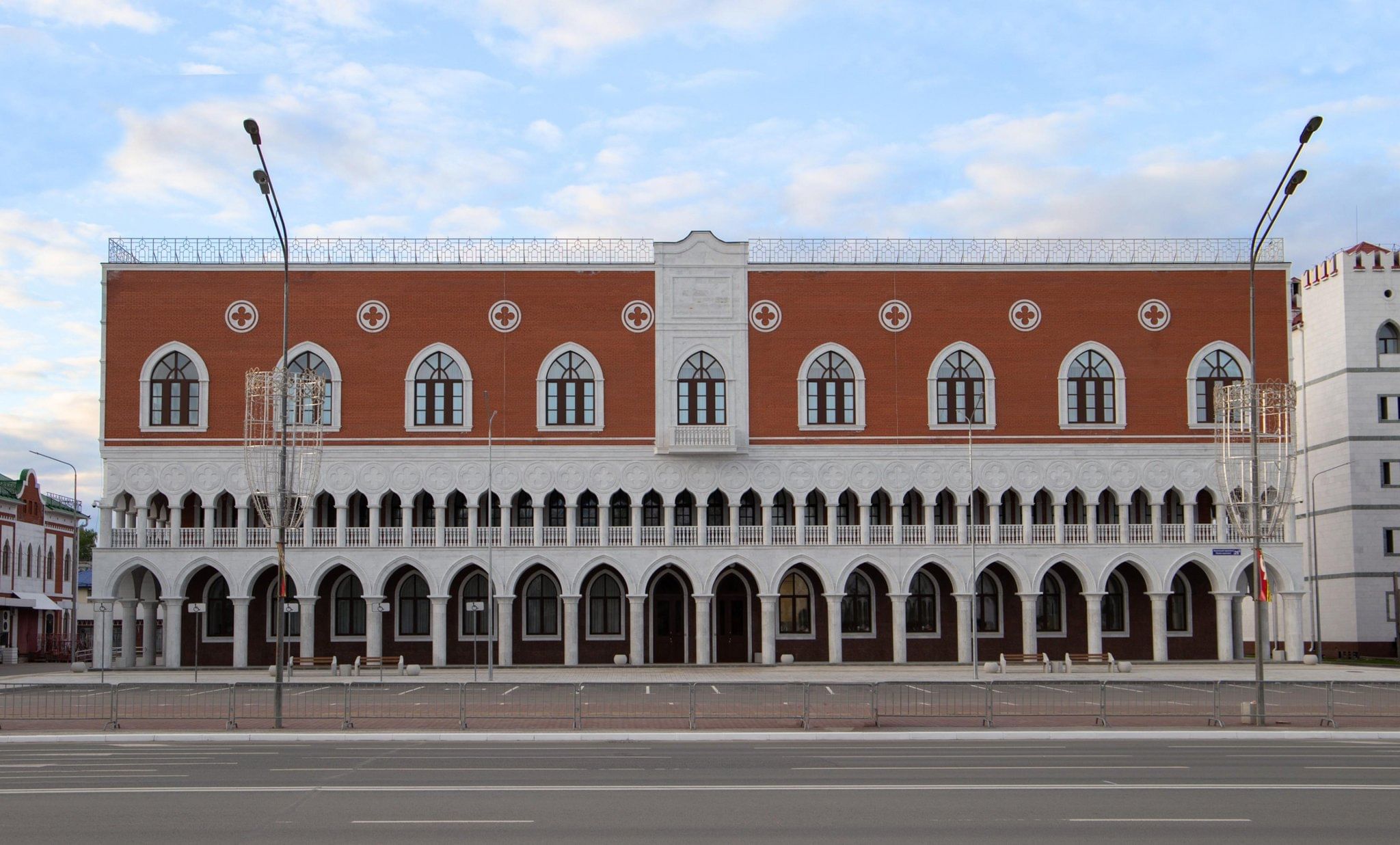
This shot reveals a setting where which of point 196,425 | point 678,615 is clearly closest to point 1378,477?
point 678,615

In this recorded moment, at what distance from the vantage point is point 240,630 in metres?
48.2

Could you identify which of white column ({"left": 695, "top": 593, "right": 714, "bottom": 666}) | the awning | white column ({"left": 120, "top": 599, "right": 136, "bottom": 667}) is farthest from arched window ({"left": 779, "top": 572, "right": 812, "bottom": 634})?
the awning

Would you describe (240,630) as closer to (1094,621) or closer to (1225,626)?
(1094,621)

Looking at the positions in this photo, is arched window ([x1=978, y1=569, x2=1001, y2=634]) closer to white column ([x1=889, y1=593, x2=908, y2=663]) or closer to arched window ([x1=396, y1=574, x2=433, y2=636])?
white column ([x1=889, y1=593, x2=908, y2=663])

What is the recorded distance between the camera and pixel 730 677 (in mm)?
41469

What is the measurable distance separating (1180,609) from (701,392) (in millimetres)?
19585

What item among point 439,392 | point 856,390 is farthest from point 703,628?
point 439,392

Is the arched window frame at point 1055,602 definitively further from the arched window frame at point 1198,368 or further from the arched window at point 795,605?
the arched window at point 795,605

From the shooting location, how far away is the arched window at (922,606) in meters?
51.0

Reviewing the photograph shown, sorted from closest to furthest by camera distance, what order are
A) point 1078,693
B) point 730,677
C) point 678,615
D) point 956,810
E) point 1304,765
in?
point 956,810 < point 1304,765 < point 1078,693 < point 730,677 < point 678,615

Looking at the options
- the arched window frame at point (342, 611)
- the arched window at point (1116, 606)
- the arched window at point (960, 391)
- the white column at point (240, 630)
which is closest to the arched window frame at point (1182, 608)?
the arched window at point (1116, 606)

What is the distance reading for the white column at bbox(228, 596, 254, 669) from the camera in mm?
48156

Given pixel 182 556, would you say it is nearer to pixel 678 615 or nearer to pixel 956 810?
pixel 678 615

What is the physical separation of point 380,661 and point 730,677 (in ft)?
37.0
